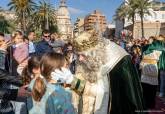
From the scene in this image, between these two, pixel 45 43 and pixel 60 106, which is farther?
pixel 45 43

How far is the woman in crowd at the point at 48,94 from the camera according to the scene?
14.2ft

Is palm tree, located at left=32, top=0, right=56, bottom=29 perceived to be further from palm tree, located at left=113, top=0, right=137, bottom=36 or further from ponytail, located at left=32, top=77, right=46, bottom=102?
ponytail, located at left=32, top=77, right=46, bottom=102

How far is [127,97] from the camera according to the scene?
542 centimetres

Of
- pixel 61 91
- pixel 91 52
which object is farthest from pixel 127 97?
pixel 61 91

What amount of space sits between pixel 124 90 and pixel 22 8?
69036 millimetres

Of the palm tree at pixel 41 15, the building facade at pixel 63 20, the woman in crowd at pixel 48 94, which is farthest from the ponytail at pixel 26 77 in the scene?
the building facade at pixel 63 20

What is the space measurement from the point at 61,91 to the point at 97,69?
4.29 ft

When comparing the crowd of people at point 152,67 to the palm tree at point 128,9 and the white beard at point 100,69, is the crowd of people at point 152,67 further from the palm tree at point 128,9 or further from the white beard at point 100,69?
the palm tree at point 128,9

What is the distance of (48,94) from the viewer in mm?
4348

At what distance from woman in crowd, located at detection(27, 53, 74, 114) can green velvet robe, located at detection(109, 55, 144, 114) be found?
3.66 ft

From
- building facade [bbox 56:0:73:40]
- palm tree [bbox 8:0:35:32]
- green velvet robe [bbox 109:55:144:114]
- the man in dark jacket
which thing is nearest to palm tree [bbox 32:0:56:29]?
palm tree [bbox 8:0:35:32]

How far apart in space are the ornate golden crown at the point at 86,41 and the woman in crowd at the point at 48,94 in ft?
4.10

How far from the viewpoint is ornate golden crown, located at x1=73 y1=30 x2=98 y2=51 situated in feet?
18.7

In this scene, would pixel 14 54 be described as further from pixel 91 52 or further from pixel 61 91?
pixel 61 91
